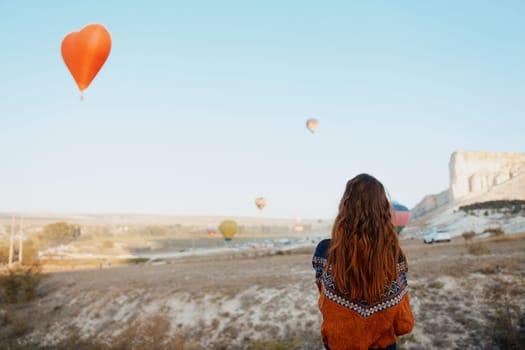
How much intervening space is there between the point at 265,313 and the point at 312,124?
36791mm

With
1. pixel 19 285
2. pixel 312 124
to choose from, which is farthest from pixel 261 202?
pixel 19 285

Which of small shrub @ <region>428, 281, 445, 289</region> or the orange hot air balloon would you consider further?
the orange hot air balloon

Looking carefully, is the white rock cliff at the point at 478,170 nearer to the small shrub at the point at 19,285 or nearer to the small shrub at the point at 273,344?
the small shrub at the point at 19,285

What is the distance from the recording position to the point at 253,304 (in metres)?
15.0

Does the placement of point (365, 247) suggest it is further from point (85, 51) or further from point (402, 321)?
point (85, 51)

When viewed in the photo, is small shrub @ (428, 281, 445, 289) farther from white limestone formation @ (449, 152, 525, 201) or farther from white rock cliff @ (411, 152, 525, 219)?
white limestone formation @ (449, 152, 525, 201)

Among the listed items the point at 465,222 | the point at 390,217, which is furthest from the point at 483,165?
the point at 390,217

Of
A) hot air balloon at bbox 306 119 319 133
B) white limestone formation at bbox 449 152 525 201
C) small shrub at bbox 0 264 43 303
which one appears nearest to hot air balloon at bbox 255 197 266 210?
hot air balloon at bbox 306 119 319 133

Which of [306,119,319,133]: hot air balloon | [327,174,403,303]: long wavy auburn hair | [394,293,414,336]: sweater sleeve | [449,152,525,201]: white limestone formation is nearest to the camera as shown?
[327,174,403,303]: long wavy auburn hair

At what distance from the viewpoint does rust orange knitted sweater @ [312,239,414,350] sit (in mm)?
3057

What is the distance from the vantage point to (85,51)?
591 inches

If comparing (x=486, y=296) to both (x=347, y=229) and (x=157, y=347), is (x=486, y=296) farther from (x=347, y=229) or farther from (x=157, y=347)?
(x=347, y=229)

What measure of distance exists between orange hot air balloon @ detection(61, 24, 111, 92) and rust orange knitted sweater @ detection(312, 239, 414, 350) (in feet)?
47.2

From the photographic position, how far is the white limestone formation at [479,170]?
123000 millimetres
